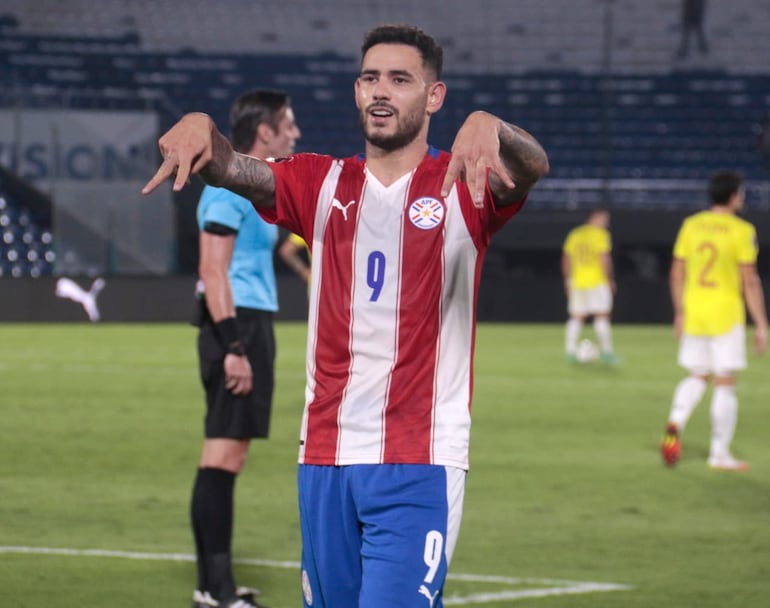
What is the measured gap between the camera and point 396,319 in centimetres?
383

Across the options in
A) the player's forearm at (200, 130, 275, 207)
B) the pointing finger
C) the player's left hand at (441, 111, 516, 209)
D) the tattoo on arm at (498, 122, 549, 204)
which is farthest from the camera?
the player's forearm at (200, 130, 275, 207)

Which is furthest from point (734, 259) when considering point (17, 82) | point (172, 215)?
point (17, 82)

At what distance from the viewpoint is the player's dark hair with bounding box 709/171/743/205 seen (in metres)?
10.2

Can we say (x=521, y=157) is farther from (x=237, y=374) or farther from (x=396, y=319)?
(x=237, y=374)

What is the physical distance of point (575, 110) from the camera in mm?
37094

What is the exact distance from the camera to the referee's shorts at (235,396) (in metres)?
5.88

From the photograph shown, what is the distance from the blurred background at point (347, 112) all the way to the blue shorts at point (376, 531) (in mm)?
24637

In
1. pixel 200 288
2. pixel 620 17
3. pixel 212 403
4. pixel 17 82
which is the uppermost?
pixel 620 17

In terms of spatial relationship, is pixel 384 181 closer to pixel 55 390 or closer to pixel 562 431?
pixel 562 431

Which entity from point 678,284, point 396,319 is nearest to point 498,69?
point 678,284

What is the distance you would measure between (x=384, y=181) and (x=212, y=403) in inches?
89.9

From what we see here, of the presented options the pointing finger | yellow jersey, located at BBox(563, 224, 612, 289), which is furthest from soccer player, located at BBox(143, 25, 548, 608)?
yellow jersey, located at BBox(563, 224, 612, 289)

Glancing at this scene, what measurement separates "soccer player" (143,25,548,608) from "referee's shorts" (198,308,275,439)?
1961mm

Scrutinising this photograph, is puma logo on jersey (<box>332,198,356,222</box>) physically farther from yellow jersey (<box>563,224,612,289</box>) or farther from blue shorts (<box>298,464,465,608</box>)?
yellow jersey (<box>563,224,612,289</box>)
